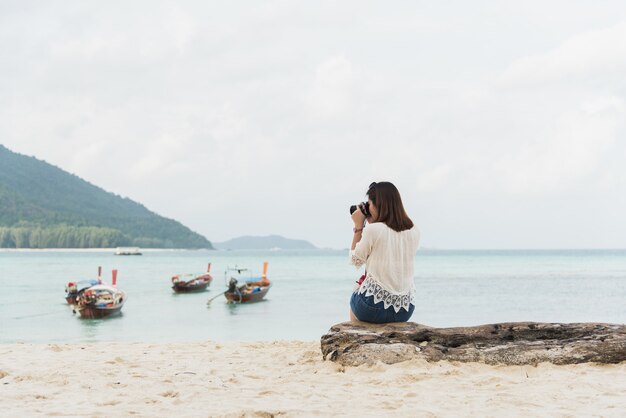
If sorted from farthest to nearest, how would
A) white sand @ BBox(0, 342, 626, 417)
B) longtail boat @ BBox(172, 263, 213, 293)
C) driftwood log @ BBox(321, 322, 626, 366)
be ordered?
longtail boat @ BBox(172, 263, 213, 293) → driftwood log @ BBox(321, 322, 626, 366) → white sand @ BBox(0, 342, 626, 417)

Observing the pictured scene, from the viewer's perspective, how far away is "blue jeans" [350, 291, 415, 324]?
6.30 metres

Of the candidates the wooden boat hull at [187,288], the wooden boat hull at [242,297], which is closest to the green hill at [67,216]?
the wooden boat hull at [187,288]

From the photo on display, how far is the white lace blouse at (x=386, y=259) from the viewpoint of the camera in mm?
6016

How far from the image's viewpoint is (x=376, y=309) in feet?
20.7

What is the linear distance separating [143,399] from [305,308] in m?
23.1

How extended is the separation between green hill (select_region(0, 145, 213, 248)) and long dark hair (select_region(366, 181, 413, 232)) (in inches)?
5382

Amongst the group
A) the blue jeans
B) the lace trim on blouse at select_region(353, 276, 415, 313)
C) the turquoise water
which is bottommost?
the turquoise water

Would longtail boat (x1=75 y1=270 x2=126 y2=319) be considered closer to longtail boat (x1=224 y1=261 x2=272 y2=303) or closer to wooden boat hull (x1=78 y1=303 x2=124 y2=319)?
wooden boat hull (x1=78 y1=303 x2=124 y2=319)

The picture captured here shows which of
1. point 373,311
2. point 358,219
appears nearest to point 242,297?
point 373,311

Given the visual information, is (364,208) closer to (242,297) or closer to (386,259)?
(386,259)

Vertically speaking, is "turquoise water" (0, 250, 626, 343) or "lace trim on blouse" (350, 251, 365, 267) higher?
"lace trim on blouse" (350, 251, 365, 267)

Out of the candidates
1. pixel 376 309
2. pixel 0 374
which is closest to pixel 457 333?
pixel 376 309

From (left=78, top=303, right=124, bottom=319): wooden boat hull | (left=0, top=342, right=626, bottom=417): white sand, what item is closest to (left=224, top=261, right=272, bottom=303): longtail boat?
(left=78, top=303, right=124, bottom=319): wooden boat hull

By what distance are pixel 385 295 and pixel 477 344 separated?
3.10 ft
